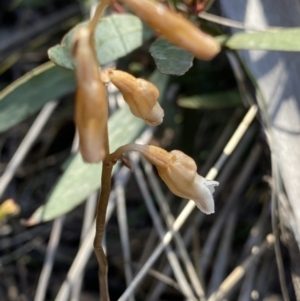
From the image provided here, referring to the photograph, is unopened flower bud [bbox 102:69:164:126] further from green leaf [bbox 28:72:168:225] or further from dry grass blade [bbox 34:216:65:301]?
dry grass blade [bbox 34:216:65:301]

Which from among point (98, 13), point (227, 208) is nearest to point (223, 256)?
point (227, 208)

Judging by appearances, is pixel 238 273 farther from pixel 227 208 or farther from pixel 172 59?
pixel 172 59

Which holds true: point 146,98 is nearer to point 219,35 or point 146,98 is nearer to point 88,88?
point 88,88

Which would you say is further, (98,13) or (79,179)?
(79,179)

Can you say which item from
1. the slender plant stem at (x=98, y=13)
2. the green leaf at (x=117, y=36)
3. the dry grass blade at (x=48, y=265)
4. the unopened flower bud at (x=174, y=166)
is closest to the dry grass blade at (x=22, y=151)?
the dry grass blade at (x=48, y=265)

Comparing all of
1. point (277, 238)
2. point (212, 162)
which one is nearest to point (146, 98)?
point (277, 238)

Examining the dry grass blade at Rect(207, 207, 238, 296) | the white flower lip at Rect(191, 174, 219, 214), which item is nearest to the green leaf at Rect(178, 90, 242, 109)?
the dry grass blade at Rect(207, 207, 238, 296)

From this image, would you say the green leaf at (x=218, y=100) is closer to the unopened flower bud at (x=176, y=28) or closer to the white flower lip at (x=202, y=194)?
the white flower lip at (x=202, y=194)
